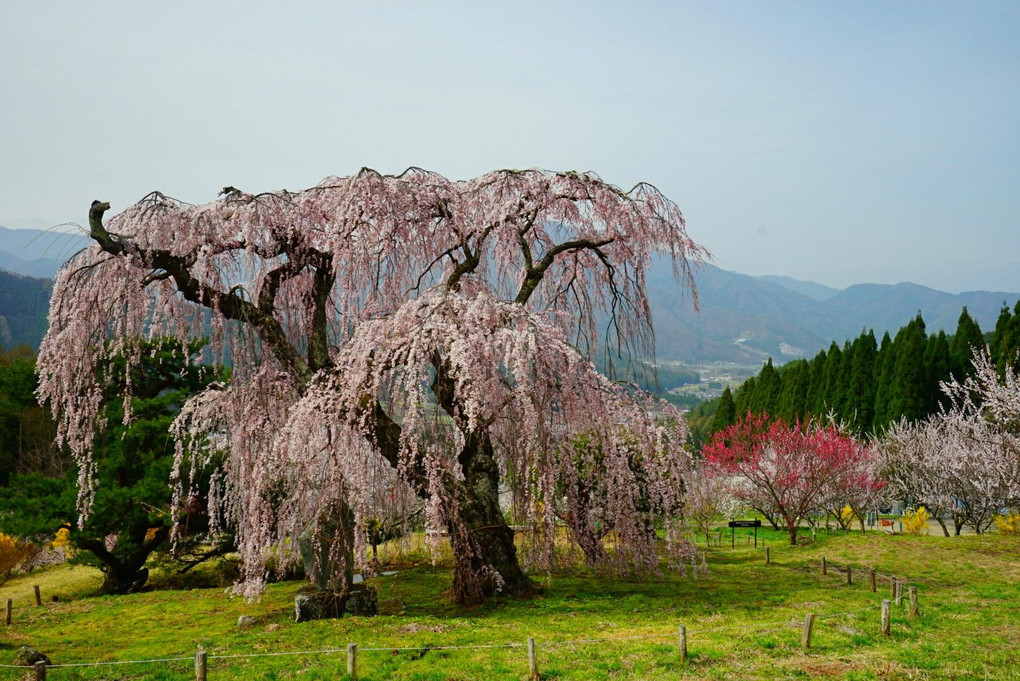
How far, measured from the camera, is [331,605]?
977 cm

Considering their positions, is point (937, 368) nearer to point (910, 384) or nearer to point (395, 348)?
point (910, 384)

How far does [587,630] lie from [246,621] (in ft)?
16.3

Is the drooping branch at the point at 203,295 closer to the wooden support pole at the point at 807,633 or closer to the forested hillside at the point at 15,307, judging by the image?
the wooden support pole at the point at 807,633

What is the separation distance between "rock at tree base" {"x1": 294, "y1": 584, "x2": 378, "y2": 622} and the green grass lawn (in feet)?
0.77

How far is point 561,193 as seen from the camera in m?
10.9

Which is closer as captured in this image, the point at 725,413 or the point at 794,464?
the point at 794,464

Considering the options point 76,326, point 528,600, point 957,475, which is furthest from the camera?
point 957,475

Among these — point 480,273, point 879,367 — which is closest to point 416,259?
point 480,273

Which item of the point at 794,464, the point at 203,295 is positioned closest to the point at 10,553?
the point at 203,295

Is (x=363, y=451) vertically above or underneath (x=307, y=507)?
above

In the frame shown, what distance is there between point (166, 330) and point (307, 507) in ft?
11.3

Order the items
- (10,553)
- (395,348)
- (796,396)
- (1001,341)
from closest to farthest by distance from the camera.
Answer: (395,348) → (10,553) → (1001,341) → (796,396)

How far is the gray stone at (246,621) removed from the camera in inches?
388

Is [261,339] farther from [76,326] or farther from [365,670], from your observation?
[365,670]
